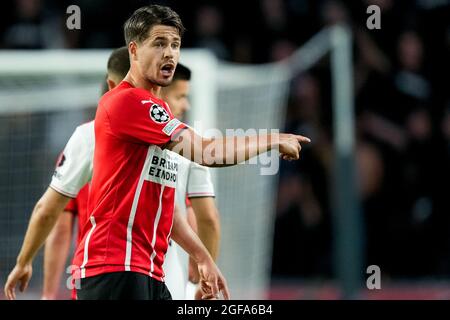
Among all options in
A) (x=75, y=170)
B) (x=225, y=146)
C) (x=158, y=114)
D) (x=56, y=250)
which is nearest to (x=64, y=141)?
(x=56, y=250)

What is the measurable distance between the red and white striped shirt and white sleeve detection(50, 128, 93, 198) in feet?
2.00

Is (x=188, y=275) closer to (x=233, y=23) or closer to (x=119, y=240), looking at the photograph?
(x=119, y=240)

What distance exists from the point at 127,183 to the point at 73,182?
2.37 ft

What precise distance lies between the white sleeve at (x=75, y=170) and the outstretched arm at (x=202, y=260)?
56 centimetres

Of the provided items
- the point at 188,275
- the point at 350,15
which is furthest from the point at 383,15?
the point at 188,275

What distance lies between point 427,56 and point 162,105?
22.0 ft

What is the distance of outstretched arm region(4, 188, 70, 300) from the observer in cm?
413

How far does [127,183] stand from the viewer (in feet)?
11.6

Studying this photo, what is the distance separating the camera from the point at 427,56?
9.88 meters

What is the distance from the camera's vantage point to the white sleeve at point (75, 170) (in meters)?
4.20

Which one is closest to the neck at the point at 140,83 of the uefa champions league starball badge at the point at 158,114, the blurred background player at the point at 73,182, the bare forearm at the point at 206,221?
the uefa champions league starball badge at the point at 158,114

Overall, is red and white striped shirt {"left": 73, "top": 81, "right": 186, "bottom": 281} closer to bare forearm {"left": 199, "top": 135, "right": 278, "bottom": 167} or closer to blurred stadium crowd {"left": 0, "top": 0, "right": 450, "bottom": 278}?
bare forearm {"left": 199, "top": 135, "right": 278, "bottom": 167}
